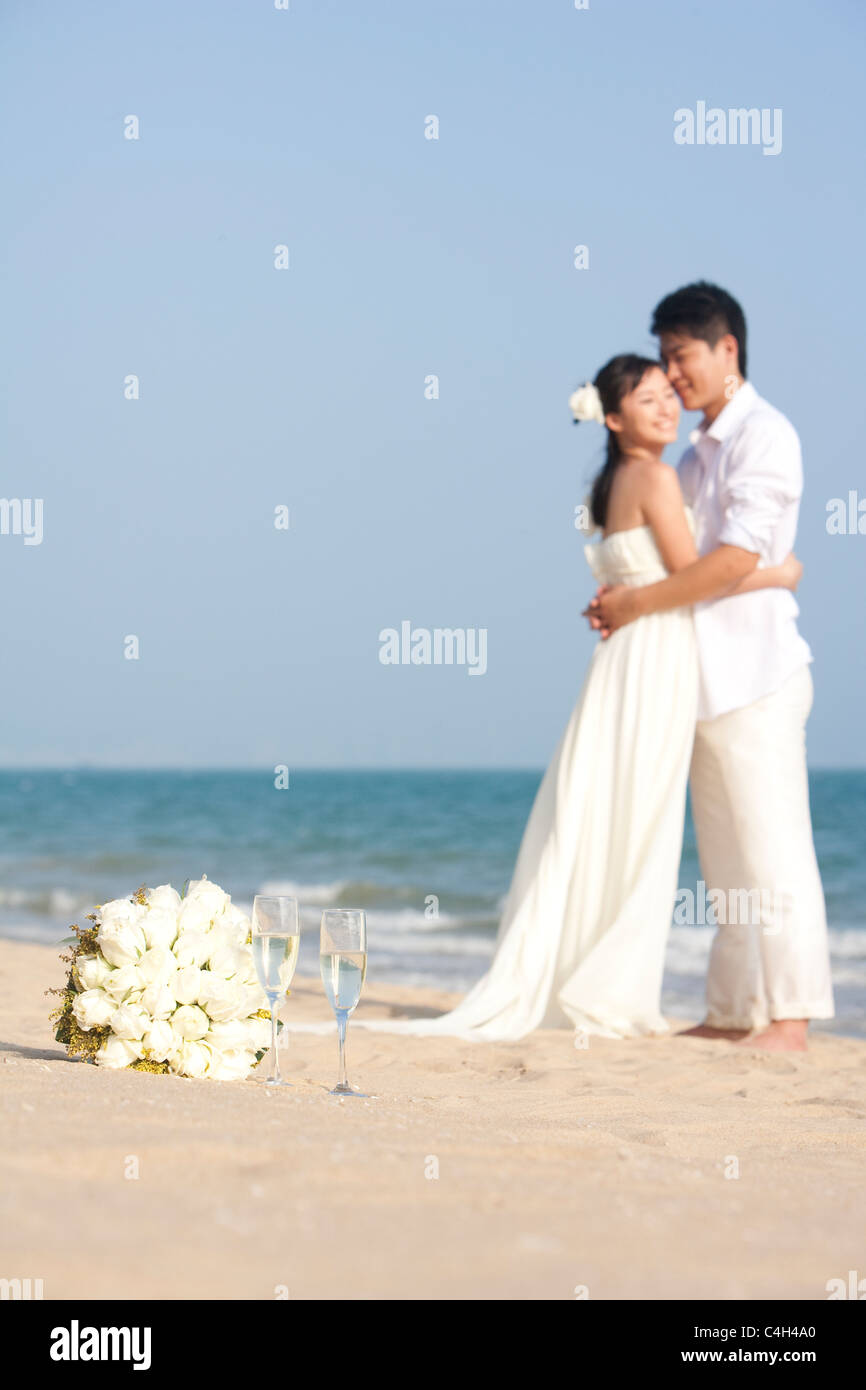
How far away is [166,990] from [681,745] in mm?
3145

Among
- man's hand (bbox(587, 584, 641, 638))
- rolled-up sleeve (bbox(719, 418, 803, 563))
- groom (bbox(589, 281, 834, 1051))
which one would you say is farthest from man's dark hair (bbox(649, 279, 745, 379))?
man's hand (bbox(587, 584, 641, 638))

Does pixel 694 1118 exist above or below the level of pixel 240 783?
above

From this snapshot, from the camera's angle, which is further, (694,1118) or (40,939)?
(40,939)

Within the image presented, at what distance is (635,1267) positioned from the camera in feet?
5.59

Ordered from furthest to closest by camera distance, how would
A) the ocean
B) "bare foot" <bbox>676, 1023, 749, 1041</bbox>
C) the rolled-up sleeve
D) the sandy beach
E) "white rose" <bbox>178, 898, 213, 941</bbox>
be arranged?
the ocean
"bare foot" <bbox>676, 1023, 749, 1041</bbox>
the rolled-up sleeve
"white rose" <bbox>178, 898, 213, 941</bbox>
the sandy beach

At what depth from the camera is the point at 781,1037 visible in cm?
531

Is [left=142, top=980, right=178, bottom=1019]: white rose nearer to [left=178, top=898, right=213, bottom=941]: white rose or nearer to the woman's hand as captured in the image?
[left=178, top=898, right=213, bottom=941]: white rose

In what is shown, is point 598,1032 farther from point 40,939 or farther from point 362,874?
point 362,874

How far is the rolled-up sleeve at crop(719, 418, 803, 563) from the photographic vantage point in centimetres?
527

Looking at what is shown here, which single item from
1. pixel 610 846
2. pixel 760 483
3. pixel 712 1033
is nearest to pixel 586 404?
pixel 760 483

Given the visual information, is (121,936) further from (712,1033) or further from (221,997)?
(712,1033)

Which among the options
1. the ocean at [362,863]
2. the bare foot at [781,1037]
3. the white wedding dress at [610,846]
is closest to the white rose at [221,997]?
the white wedding dress at [610,846]
